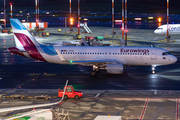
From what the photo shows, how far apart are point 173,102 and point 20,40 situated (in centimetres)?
2418

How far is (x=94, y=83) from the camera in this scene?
38531 mm

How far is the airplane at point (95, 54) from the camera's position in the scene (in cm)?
4341

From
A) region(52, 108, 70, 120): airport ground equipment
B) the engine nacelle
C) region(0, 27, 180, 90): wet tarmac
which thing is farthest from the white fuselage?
region(52, 108, 70, 120): airport ground equipment

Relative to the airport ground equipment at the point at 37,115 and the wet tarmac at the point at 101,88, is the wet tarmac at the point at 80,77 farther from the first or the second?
the airport ground equipment at the point at 37,115

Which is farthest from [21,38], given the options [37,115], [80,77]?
[37,115]

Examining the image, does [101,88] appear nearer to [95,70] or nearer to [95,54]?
[95,70]

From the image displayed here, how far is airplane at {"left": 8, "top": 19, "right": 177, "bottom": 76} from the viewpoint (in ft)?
142

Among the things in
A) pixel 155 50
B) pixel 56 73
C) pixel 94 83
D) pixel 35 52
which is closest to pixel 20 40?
pixel 35 52

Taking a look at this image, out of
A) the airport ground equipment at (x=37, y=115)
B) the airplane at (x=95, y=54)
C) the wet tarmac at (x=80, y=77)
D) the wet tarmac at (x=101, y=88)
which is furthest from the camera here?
the airplane at (x=95, y=54)

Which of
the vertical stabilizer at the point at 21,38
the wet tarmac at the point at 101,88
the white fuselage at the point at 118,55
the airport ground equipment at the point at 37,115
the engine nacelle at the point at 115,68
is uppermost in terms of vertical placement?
the vertical stabilizer at the point at 21,38

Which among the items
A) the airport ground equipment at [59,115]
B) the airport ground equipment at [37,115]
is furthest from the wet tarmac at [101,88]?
the airport ground equipment at [37,115]

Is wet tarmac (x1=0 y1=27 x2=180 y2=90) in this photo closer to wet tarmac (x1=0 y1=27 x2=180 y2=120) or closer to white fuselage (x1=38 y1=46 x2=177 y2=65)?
wet tarmac (x1=0 y1=27 x2=180 y2=120)

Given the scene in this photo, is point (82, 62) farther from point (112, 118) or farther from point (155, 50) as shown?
point (112, 118)

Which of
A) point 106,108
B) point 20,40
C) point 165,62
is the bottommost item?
point 106,108
